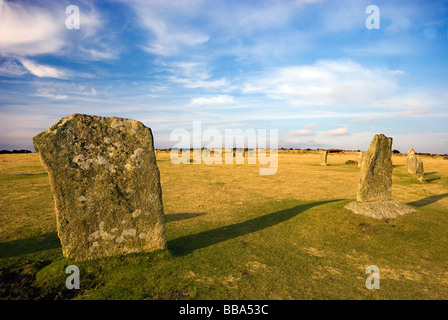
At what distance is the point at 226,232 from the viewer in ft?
27.5

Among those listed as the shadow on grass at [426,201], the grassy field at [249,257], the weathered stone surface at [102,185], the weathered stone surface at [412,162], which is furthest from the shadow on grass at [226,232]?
the weathered stone surface at [412,162]

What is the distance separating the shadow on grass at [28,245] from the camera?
21.5 feet

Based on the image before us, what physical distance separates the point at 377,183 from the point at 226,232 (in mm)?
6378

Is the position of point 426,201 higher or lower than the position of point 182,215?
higher

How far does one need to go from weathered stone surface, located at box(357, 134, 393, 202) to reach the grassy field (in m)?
1.16

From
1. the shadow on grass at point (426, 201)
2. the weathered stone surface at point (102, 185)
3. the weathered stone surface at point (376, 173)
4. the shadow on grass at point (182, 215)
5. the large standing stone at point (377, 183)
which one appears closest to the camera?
the weathered stone surface at point (102, 185)

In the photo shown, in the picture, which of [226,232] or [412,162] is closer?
[226,232]

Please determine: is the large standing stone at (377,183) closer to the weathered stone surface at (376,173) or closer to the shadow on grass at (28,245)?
the weathered stone surface at (376,173)

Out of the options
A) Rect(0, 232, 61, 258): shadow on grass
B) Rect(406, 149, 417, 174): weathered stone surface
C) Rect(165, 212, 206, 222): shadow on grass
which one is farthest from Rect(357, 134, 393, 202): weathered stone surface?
Rect(406, 149, 417, 174): weathered stone surface

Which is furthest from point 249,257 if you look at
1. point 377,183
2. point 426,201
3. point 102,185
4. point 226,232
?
point 426,201

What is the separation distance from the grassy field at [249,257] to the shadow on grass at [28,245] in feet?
0.11

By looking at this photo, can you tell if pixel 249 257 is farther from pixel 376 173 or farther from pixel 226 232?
pixel 376 173
